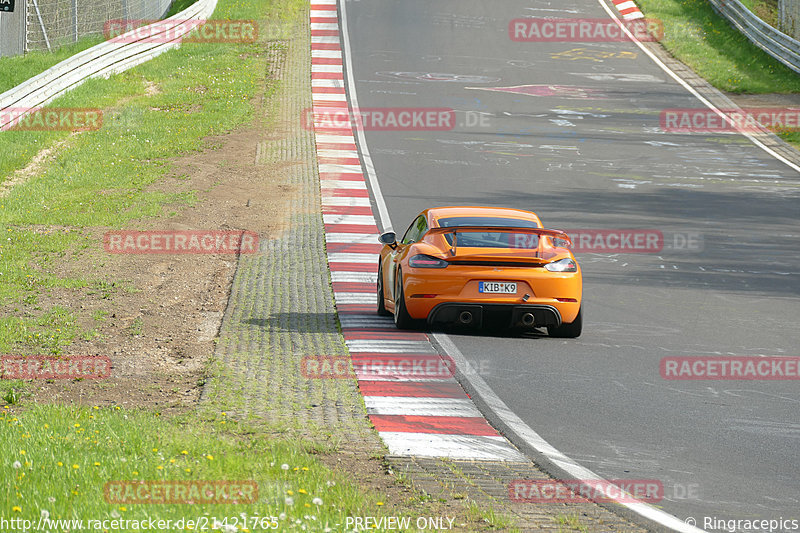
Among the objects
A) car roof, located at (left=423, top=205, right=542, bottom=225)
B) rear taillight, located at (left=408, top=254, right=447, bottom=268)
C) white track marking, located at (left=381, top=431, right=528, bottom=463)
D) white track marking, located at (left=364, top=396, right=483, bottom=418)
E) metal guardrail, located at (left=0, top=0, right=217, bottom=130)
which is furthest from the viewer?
metal guardrail, located at (left=0, top=0, right=217, bottom=130)

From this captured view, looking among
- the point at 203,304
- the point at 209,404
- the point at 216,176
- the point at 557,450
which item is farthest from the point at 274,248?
the point at 557,450

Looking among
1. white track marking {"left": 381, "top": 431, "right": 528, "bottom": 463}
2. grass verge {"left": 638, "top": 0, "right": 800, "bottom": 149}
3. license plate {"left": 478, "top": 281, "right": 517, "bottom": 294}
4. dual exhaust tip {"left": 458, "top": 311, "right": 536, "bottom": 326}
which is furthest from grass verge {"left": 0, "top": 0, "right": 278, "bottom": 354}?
grass verge {"left": 638, "top": 0, "right": 800, "bottom": 149}

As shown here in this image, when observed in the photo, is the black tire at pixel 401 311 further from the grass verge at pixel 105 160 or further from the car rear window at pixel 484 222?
the grass verge at pixel 105 160

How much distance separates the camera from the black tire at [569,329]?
11.9 meters

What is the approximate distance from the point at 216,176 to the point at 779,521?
1907cm

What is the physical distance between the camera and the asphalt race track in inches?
314

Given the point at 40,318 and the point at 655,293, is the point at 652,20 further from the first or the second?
the point at 40,318

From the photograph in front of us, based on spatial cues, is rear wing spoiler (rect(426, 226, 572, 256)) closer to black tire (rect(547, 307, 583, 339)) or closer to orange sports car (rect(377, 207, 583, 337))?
orange sports car (rect(377, 207, 583, 337))

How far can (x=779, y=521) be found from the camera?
619 cm

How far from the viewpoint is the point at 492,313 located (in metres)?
11.5

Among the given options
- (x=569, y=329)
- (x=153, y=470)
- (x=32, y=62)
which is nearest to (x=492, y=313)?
(x=569, y=329)

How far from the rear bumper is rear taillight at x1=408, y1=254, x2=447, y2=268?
435 mm

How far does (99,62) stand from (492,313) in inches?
A: 888

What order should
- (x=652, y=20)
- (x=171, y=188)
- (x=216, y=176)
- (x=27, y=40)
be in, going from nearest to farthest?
1. (x=171, y=188)
2. (x=216, y=176)
3. (x=27, y=40)
4. (x=652, y=20)
